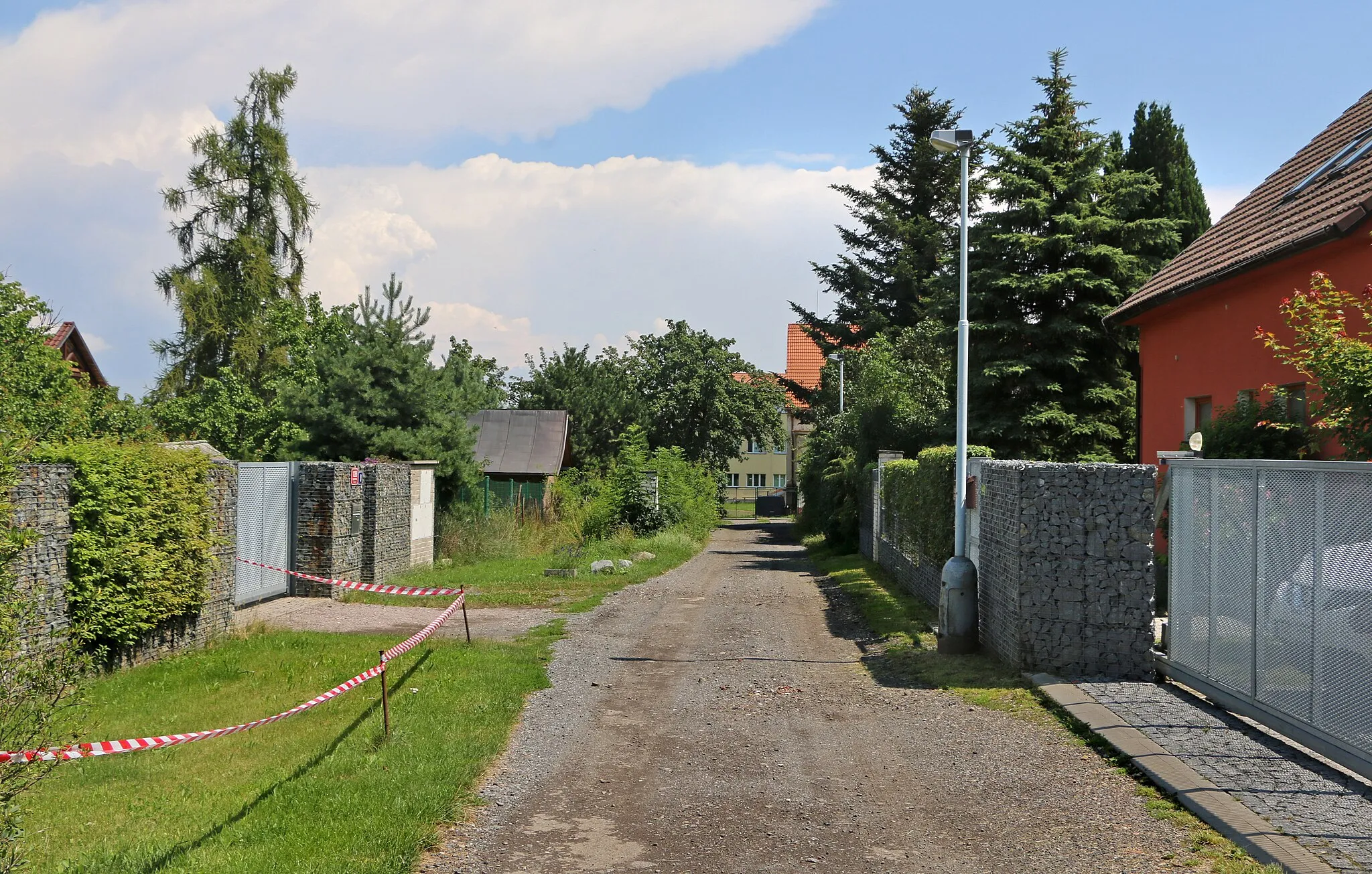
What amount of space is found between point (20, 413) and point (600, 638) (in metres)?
15.9

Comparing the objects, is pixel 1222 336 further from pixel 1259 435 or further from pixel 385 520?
pixel 385 520

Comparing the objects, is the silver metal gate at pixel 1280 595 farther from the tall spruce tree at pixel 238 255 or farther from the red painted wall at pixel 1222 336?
the tall spruce tree at pixel 238 255

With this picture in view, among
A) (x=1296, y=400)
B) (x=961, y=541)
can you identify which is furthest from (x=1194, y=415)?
(x=961, y=541)

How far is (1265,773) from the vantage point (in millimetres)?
6707

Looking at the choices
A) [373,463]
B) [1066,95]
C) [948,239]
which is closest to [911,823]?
[373,463]

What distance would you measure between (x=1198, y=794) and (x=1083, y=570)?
380 cm

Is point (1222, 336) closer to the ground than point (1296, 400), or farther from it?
farther from it

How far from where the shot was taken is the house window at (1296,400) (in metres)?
13.1

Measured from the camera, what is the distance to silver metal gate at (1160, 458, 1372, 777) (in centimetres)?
628

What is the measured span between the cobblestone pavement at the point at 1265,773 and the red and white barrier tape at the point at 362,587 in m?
7.54

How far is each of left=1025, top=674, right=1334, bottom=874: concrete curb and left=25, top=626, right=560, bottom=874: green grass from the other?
172 inches

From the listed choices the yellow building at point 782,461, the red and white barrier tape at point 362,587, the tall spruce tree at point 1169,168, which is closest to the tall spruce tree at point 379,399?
the red and white barrier tape at point 362,587

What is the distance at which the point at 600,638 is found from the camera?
13164mm

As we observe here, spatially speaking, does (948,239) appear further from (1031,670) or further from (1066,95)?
(1031,670)
